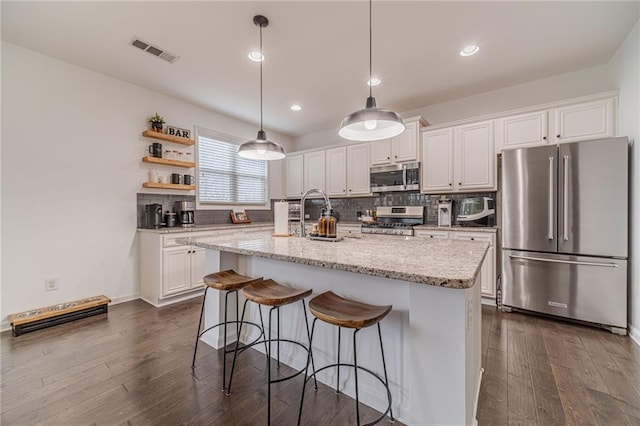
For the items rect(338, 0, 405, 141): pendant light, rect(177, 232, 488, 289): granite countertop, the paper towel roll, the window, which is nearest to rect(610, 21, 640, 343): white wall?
rect(177, 232, 488, 289): granite countertop

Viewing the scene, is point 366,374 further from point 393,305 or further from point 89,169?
point 89,169

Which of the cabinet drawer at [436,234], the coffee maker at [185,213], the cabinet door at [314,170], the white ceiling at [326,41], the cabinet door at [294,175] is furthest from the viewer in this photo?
the cabinet door at [294,175]

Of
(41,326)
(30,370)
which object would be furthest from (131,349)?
(41,326)

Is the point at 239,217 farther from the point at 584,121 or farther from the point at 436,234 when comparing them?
the point at 584,121

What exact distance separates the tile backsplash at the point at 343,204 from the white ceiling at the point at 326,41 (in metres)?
1.47

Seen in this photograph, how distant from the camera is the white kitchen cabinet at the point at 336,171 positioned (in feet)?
16.0

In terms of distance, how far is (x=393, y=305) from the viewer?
60.4 inches

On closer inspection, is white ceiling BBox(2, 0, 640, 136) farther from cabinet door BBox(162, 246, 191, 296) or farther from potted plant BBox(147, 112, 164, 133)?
cabinet door BBox(162, 246, 191, 296)

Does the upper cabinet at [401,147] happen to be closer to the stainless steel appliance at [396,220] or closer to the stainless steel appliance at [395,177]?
the stainless steel appliance at [395,177]

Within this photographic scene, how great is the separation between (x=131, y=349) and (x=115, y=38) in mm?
2833

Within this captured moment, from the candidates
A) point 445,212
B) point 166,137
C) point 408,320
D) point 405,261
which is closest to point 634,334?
point 445,212

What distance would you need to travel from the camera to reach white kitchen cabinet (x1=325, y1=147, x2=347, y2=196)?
4863 mm

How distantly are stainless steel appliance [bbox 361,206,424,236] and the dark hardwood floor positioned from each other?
67.0 inches

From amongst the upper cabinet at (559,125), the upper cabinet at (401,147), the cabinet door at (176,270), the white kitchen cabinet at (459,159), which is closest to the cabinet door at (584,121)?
the upper cabinet at (559,125)
